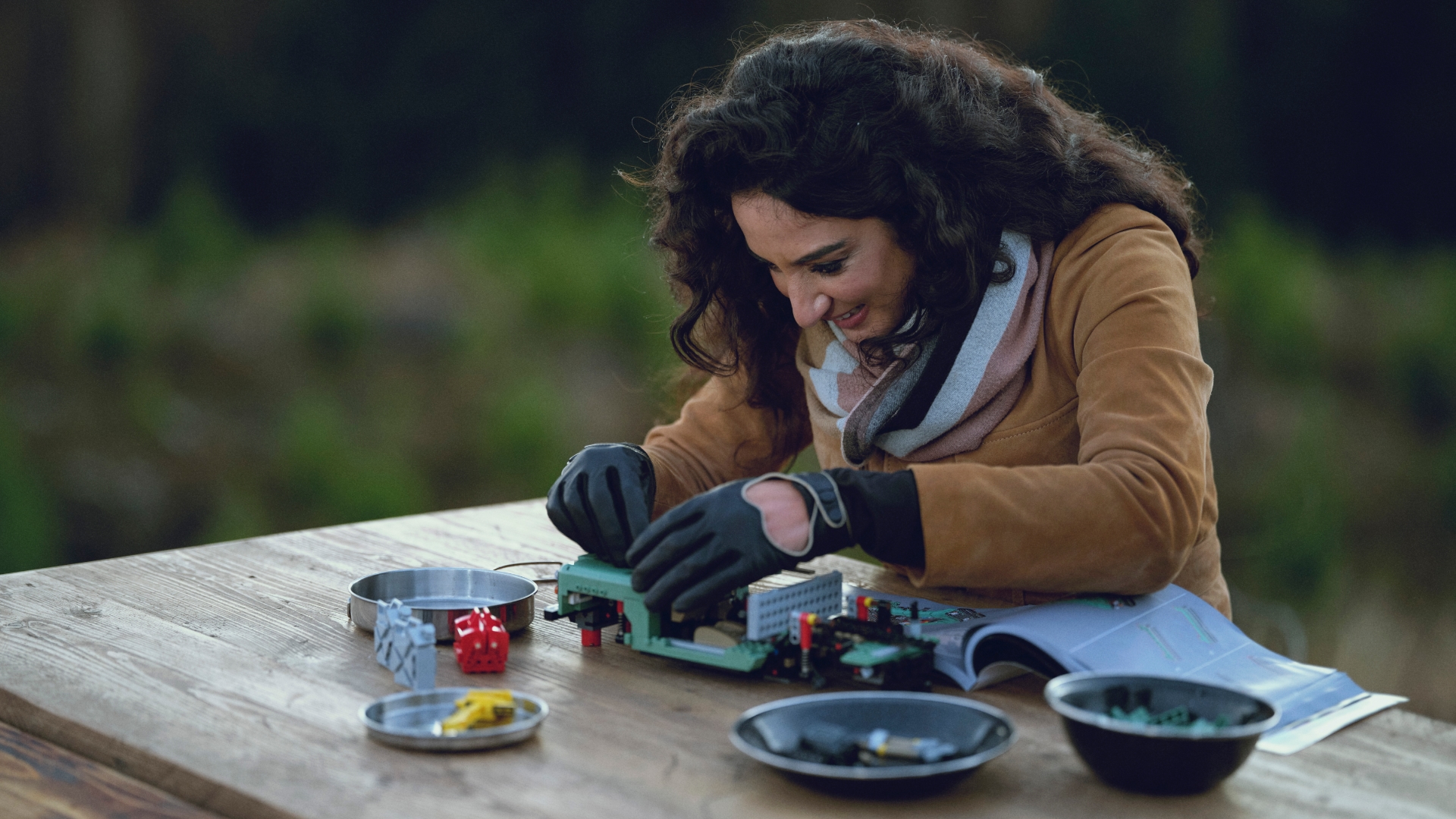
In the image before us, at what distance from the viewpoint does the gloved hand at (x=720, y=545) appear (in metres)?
1.22

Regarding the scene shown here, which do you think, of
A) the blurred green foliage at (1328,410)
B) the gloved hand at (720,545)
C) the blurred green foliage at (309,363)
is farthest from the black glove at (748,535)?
the blurred green foliage at (309,363)

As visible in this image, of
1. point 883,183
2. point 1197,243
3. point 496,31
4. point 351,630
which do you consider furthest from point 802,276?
point 496,31

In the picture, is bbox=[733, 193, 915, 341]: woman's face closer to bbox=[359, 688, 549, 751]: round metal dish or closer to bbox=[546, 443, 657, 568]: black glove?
bbox=[546, 443, 657, 568]: black glove

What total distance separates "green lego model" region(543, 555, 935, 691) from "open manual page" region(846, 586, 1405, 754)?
8cm

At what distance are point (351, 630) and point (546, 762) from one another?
1.56ft

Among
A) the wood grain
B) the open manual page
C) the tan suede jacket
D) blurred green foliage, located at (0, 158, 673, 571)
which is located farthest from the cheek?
blurred green foliage, located at (0, 158, 673, 571)

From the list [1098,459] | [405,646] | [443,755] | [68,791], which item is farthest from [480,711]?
[1098,459]

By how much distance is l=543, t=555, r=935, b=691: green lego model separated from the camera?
117 cm

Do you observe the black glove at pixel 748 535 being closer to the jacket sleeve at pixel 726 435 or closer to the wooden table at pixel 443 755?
the wooden table at pixel 443 755

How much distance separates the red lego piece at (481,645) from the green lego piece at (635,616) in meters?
0.10

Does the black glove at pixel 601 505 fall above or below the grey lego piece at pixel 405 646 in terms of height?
above

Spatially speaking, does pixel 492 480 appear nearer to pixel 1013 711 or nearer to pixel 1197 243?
pixel 1197 243

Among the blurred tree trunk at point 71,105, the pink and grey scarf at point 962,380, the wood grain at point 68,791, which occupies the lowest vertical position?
the wood grain at point 68,791

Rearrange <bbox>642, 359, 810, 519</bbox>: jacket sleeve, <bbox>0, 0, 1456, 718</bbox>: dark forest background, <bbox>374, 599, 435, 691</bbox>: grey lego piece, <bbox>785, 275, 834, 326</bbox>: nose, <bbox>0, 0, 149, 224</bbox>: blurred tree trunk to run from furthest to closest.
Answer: <bbox>0, 0, 149, 224</bbox>: blurred tree trunk, <bbox>0, 0, 1456, 718</bbox>: dark forest background, <bbox>642, 359, 810, 519</bbox>: jacket sleeve, <bbox>785, 275, 834, 326</bbox>: nose, <bbox>374, 599, 435, 691</bbox>: grey lego piece
